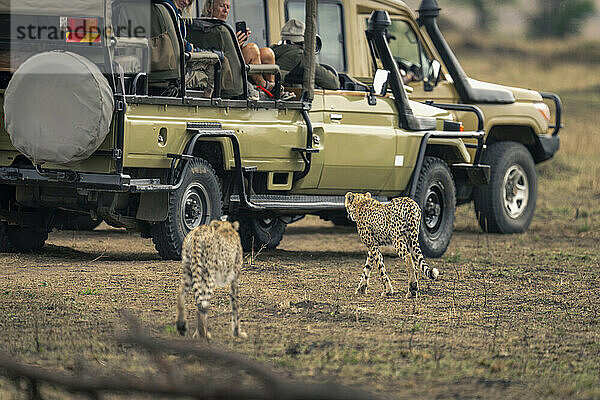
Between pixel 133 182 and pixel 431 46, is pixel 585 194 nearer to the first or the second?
pixel 431 46

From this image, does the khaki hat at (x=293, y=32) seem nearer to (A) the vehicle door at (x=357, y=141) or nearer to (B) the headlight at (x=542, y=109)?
(A) the vehicle door at (x=357, y=141)

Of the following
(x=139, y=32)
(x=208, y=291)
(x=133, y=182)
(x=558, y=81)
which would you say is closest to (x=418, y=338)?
(x=208, y=291)

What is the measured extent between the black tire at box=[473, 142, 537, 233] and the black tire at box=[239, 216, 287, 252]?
320 cm

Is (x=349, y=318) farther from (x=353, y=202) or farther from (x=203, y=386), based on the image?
(x=203, y=386)

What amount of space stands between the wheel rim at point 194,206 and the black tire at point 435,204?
8.19 ft

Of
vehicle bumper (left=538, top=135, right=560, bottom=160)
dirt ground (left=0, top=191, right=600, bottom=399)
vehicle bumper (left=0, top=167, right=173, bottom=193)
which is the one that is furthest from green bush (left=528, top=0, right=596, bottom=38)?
vehicle bumper (left=0, top=167, right=173, bottom=193)

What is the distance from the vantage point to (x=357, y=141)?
38.9 ft

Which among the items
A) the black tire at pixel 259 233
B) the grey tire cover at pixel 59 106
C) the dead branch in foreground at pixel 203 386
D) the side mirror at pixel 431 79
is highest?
the side mirror at pixel 431 79

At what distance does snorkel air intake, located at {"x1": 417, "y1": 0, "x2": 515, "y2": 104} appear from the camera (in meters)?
15.0

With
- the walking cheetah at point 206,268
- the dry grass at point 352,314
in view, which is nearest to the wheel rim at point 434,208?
the dry grass at point 352,314

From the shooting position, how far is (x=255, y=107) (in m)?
11.0

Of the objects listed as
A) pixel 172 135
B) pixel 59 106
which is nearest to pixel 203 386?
pixel 59 106

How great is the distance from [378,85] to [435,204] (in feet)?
5.09

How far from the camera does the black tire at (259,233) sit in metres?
12.6
